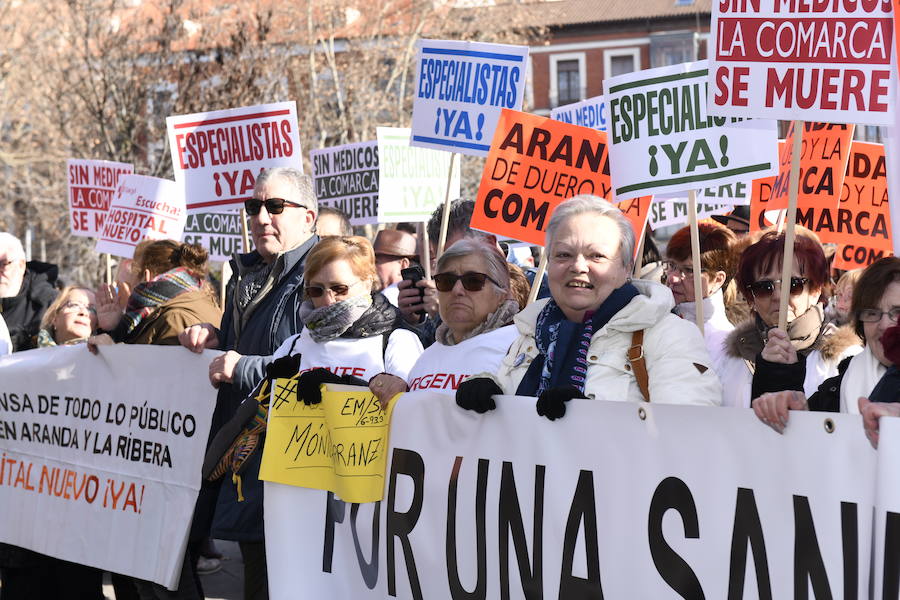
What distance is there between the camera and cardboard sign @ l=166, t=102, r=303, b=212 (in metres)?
7.12

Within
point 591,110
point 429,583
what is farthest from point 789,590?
point 591,110

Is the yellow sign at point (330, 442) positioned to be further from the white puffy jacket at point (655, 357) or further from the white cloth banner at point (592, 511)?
the white puffy jacket at point (655, 357)

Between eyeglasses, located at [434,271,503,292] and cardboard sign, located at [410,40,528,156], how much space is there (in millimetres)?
2470

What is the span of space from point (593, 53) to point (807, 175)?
2061 inches

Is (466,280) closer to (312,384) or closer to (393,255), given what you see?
(312,384)

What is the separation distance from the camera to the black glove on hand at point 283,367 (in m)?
4.13

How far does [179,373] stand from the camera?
16.4 ft

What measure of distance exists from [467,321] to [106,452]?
2.03 m

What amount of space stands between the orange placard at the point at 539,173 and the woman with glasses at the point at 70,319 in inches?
89.5

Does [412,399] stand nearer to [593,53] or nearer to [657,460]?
[657,460]

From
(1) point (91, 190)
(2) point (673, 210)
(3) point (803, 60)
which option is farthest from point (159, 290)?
(1) point (91, 190)

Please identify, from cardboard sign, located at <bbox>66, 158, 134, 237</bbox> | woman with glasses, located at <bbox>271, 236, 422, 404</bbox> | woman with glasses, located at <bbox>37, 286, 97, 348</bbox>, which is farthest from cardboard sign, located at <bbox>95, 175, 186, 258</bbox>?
woman with glasses, located at <bbox>271, 236, 422, 404</bbox>

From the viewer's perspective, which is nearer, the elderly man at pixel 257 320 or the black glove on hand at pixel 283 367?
the black glove on hand at pixel 283 367

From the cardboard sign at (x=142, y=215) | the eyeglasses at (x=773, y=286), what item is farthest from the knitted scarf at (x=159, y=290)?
the cardboard sign at (x=142, y=215)
